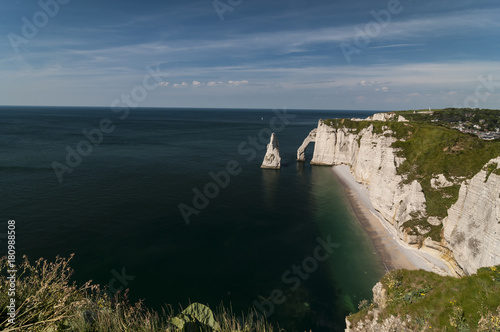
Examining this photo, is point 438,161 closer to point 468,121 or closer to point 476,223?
point 476,223

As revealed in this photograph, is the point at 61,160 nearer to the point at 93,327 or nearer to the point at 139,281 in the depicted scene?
the point at 139,281

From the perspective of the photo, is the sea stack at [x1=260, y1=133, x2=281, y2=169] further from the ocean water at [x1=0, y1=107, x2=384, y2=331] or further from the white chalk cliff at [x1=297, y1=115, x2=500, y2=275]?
the white chalk cliff at [x1=297, y1=115, x2=500, y2=275]

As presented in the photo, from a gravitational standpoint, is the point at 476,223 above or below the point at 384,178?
below

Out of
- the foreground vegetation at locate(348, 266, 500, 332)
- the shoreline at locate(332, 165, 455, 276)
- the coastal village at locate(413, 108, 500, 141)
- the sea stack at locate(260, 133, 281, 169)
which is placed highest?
the coastal village at locate(413, 108, 500, 141)

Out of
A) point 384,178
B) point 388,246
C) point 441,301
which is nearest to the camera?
point 441,301

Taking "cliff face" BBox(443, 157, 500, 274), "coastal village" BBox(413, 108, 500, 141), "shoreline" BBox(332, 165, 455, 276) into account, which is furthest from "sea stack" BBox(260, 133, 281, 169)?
"cliff face" BBox(443, 157, 500, 274)

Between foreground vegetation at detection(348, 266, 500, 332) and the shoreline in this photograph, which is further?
the shoreline

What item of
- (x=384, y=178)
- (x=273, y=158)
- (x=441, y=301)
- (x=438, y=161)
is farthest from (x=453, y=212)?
(x=273, y=158)
